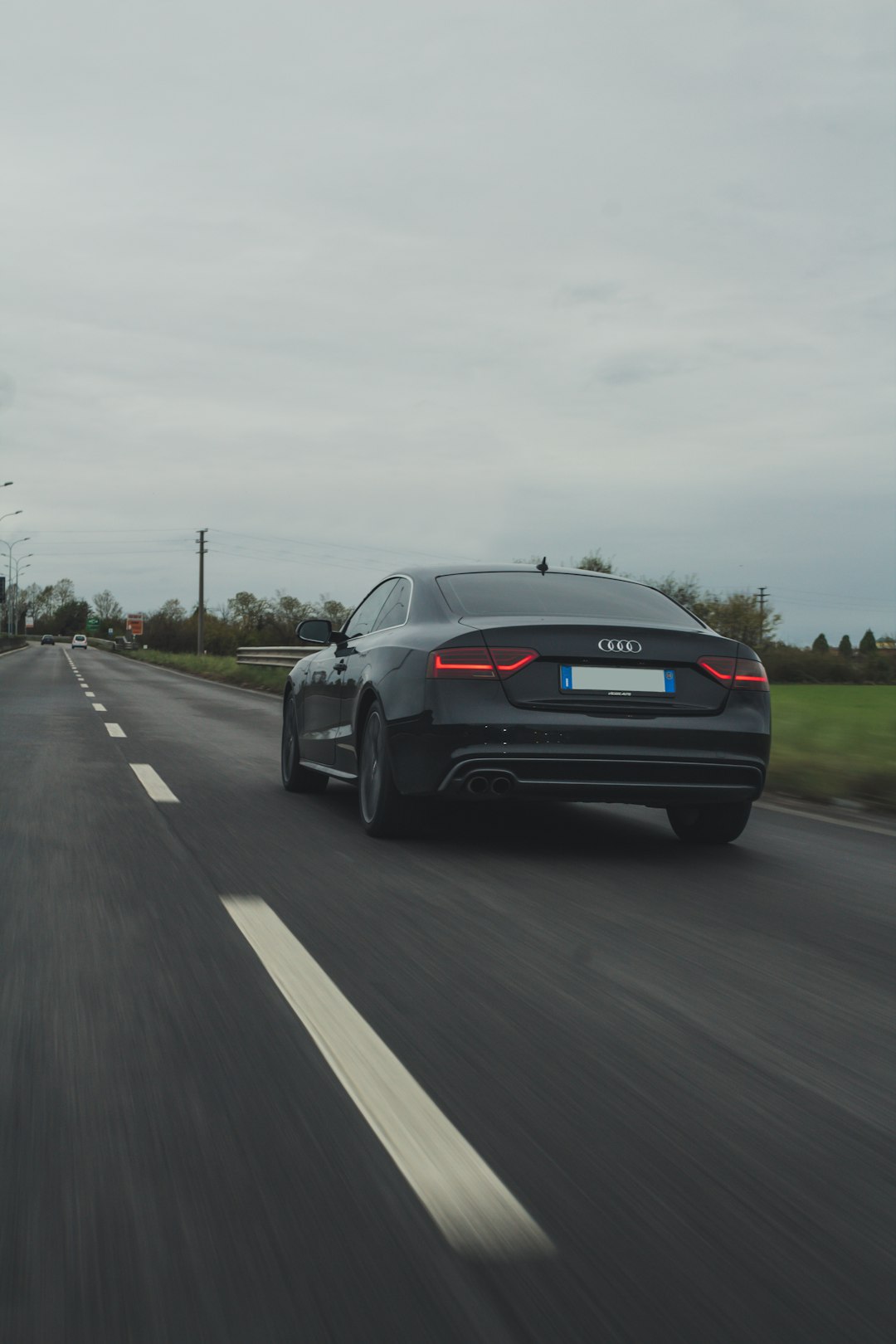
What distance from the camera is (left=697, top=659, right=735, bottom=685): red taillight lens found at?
255 inches

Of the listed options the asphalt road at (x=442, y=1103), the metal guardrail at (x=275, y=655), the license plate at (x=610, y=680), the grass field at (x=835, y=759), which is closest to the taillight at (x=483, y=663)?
the license plate at (x=610, y=680)

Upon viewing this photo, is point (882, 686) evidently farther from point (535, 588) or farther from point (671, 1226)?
point (671, 1226)

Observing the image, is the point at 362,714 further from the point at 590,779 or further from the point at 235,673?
the point at 235,673

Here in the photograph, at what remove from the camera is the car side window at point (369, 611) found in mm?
8166

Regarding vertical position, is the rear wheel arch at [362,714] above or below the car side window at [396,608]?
below

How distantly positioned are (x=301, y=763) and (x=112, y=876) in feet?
11.1

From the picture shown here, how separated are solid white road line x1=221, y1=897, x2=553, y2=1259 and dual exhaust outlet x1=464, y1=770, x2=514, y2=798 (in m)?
2.15

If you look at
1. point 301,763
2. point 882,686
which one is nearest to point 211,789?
point 301,763

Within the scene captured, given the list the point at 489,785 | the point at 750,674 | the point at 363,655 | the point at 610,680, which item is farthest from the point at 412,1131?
the point at 363,655

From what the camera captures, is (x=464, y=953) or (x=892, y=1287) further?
(x=464, y=953)

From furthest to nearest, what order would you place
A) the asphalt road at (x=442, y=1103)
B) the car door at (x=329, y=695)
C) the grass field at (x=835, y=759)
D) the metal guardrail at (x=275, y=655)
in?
the metal guardrail at (x=275, y=655) < the grass field at (x=835, y=759) < the car door at (x=329, y=695) < the asphalt road at (x=442, y=1103)

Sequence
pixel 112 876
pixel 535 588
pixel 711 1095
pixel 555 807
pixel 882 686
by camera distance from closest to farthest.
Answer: pixel 711 1095, pixel 112 876, pixel 535 588, pixel 555 807, pixel 882 686

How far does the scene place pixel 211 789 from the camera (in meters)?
9.30

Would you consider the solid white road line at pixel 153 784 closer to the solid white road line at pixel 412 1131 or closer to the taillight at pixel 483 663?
the taillight at pixel 483 663
